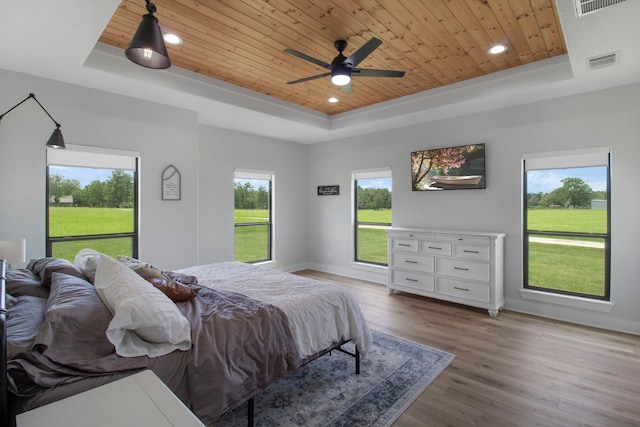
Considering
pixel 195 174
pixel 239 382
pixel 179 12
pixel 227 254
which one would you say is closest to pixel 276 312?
pixel 239 382

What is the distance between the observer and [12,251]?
8.88 ft

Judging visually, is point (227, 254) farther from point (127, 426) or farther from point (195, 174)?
point (127, 426)

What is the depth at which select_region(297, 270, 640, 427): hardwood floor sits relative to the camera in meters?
2.16

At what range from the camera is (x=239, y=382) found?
5.86ft

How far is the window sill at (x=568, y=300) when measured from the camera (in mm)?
3589

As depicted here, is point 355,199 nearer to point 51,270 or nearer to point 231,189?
point 231,189

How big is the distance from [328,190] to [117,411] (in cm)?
551

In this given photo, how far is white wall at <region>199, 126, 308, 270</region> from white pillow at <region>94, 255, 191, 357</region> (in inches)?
131

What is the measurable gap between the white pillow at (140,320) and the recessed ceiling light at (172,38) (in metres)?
2.19

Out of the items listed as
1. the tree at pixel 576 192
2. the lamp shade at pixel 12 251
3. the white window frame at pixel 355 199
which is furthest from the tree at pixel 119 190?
the tree at pixel 576 192

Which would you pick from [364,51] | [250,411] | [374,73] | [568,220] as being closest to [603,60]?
[568,220]

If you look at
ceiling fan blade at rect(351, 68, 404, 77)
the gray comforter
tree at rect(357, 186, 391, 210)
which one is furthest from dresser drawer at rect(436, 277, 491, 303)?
the gray comforter

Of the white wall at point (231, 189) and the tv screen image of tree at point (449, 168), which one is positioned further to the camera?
the white wall at point (231, 189)

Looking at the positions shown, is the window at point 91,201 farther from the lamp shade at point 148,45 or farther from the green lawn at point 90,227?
the lamp shade at point 148,45
